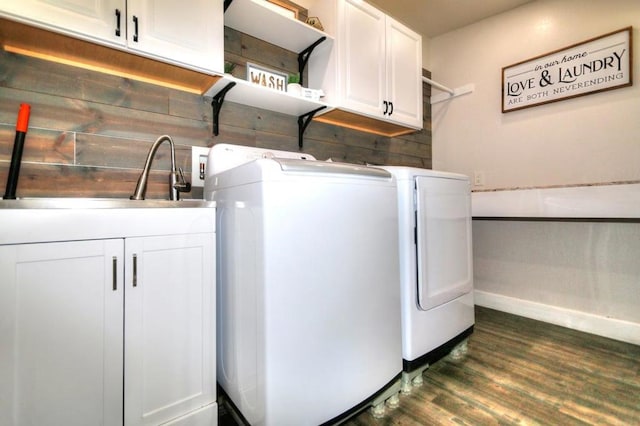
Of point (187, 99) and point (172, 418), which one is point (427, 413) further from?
point (187, 99)

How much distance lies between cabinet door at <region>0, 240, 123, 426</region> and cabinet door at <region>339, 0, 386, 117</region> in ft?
5.05

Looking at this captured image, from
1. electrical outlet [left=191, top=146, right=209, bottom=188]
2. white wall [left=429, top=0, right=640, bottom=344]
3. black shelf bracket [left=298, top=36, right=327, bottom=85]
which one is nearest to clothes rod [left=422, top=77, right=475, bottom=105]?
white wall [left=429, top=0, right=640, bottom=344]

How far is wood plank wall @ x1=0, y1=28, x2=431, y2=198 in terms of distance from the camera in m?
1.15

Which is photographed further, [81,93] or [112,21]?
[81,93]

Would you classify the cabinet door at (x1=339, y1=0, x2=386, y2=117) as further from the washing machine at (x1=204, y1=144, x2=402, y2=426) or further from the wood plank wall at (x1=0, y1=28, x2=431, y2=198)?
the washing machine at (x1=204, y1=144, x2=402, y2=426)

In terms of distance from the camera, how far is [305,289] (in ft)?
3.16

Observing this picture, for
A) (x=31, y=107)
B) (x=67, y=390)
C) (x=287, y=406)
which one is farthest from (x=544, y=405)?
(x=31, y=107)

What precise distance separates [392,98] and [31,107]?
1965mm

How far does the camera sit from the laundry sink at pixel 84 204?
0.77 meters

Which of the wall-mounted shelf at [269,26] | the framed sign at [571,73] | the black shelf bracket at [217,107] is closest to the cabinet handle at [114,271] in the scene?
the black shelf bracket at [217,107]

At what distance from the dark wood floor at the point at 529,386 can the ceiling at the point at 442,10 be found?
2598 mm

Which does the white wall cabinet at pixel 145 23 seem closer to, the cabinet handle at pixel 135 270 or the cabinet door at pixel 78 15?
the cabinet door at pixel 78 15

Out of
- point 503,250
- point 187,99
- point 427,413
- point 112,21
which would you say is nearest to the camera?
point 112,21

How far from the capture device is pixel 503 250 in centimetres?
251
